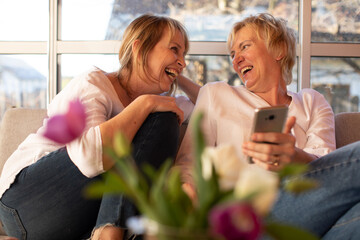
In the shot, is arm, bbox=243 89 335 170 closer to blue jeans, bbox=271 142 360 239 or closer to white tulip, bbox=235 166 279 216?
blue jeans, bbox=271 142 360 239

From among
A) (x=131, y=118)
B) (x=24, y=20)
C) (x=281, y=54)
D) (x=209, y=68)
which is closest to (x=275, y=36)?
(x=281, y=54)

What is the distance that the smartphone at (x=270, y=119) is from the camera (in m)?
1.03

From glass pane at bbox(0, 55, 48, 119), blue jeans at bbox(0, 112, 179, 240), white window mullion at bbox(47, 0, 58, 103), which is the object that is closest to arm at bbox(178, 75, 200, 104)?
blue jeans at bbox(0, 112, 179, 240)

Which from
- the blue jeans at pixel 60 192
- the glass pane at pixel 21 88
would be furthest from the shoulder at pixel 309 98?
the glass pane at pixel 21 88

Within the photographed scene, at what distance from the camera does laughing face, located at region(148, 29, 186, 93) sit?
1906mm

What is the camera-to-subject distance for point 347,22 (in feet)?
9.80

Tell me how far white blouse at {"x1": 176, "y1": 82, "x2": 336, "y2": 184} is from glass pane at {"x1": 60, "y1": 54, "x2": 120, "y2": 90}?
1.18 metres

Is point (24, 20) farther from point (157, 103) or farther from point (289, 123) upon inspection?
point (289, 123)

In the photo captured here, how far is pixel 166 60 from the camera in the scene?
1.91 m

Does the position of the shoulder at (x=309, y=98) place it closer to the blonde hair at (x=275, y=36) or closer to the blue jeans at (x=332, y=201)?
the blonde hair at (x=275, y=36)

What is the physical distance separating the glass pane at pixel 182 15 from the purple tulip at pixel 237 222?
2607 millimetres

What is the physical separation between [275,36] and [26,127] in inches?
45.9

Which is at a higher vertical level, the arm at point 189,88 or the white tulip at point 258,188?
the white tulip at point 258,188

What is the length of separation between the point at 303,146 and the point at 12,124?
1264mm
